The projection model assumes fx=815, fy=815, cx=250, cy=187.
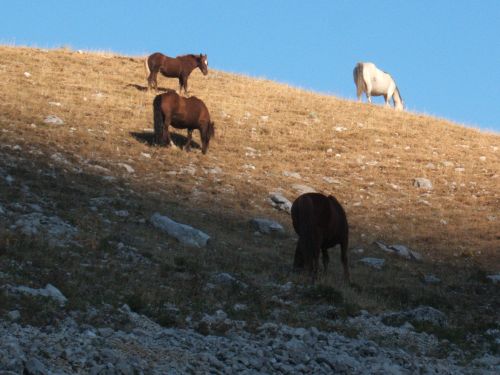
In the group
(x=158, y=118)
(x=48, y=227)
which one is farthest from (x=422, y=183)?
(x=48, y=227)

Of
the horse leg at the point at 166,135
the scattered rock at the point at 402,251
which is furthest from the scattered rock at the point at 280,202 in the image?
the horse leg at the point at 166,135

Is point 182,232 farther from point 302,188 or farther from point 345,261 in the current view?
point 302,188

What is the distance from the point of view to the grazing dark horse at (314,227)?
39.0 feet

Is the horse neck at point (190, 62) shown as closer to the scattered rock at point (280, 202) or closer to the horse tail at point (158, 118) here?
the horse tail at point (158, 118)

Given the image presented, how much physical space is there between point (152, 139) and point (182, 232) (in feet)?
30.1

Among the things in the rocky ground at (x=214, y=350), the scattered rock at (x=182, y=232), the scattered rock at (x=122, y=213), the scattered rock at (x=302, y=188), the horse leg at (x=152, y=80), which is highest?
the horse leg at (x=152, y=80)

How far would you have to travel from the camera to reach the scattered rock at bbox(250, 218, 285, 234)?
15812 millimetres

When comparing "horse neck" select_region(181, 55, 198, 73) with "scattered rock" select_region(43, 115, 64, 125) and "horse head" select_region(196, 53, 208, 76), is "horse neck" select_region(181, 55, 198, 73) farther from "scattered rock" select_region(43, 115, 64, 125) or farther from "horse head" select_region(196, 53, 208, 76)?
"scattered rock" select_region(43, 115, 64, 125)

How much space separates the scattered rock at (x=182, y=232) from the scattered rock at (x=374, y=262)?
3033 millimetres

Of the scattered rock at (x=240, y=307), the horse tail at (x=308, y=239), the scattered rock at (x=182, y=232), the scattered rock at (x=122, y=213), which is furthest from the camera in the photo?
the scattered rock at (x=122, y=213)

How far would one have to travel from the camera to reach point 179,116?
21.3 metres

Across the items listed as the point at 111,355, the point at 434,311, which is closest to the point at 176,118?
the point at 434,311

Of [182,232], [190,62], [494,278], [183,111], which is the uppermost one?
[190,62]

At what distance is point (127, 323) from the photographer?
25.6 ft
